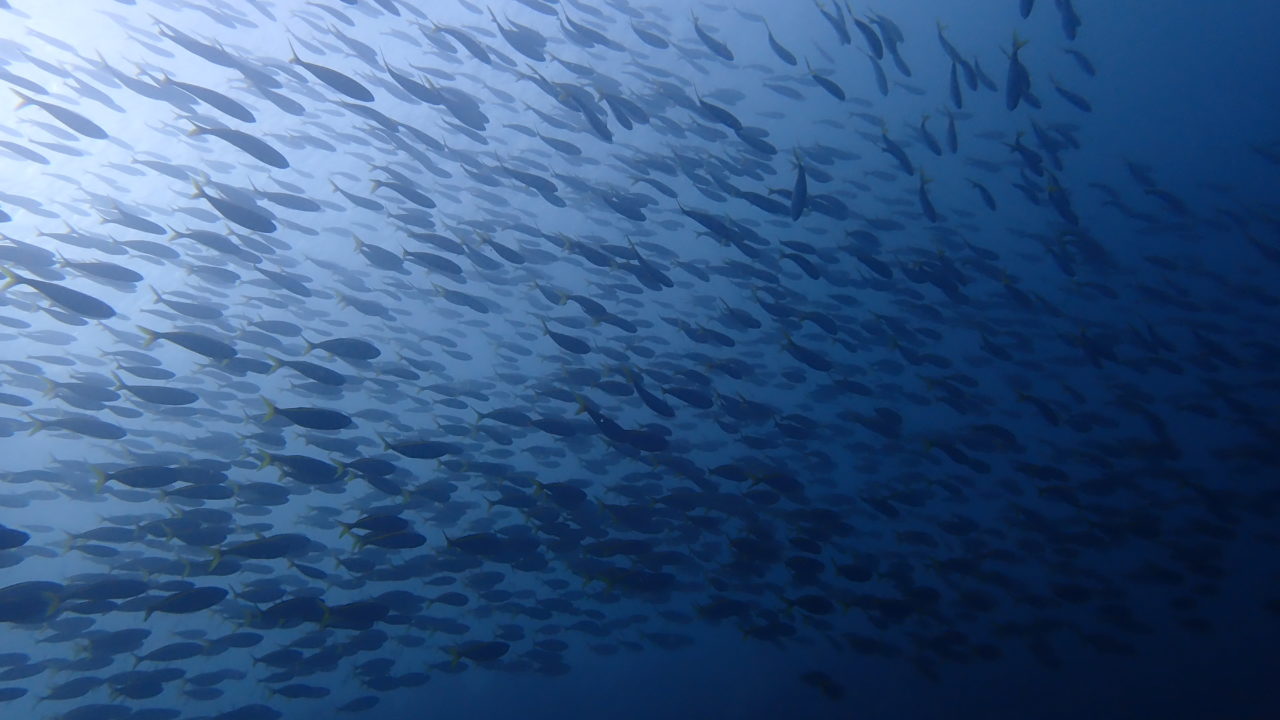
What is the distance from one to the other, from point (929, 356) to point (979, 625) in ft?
33.1

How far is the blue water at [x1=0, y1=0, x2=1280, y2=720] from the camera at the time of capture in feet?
27.0

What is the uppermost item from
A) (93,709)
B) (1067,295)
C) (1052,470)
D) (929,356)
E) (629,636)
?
(1067,295)

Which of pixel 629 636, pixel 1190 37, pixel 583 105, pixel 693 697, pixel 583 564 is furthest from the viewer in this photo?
pixel 629 636

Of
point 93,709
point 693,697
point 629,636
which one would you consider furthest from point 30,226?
point 693,697

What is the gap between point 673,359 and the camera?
13172 mm

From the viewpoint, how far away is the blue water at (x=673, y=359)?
8.24m

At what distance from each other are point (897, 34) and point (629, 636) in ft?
73.1

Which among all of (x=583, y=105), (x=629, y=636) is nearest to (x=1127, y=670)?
(x=629, y=636)

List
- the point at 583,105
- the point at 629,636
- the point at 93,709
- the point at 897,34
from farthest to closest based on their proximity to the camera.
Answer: the point at 629,636 → the point at 93,709 → the point at 897,34 → the point at 583,105

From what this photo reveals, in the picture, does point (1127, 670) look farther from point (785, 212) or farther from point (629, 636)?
point (785, 212)

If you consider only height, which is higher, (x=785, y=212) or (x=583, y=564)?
(x=785, y=212)

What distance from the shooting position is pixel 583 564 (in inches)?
475

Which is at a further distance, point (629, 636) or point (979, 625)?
point (629, 636)

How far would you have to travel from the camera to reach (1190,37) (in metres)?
16.5
